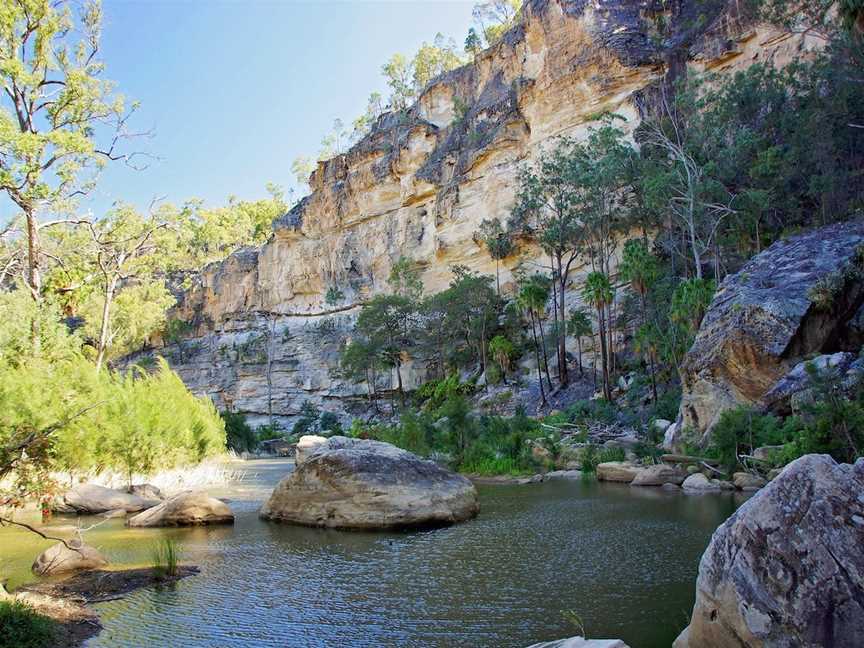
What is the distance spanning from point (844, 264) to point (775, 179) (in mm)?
10019

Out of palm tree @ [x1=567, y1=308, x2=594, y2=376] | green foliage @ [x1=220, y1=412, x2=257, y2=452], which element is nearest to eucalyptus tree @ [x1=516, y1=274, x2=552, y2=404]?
palm tree @ [x1=567, y1=308, x2=594, y2=376]

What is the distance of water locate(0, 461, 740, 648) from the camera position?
20.4 feet

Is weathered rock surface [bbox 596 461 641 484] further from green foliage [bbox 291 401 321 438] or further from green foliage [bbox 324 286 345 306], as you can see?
green foliage [bbox 324 286 345 306]

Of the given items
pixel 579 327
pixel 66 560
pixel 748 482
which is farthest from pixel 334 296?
pixel 66 560

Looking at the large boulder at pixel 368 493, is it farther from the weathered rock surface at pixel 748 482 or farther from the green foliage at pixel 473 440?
the green foliage at pixel 473 440

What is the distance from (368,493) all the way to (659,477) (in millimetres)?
9616

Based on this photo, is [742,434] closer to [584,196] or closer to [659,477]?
[659,477]

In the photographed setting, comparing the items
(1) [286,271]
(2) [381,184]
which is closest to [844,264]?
(2) [381,184]

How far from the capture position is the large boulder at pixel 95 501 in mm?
14000

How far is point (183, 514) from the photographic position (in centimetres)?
1232

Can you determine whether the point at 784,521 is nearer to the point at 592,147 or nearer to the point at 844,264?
the point at 844,264

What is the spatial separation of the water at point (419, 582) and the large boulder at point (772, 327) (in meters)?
7.76

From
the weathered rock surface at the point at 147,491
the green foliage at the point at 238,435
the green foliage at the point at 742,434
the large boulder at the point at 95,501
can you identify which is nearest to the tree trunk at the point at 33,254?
the large boulder at the point at 95,501

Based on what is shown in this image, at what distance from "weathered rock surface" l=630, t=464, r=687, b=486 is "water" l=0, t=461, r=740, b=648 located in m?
4.45
